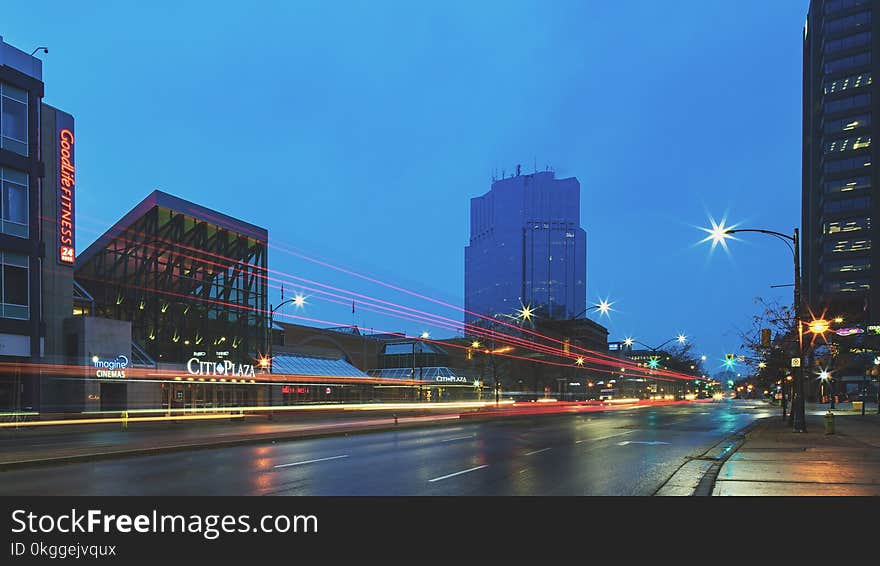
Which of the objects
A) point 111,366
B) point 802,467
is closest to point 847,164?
point 111,366

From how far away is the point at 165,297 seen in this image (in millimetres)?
56500

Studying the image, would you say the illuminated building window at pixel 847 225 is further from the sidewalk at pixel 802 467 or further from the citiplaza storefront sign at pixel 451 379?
the sidewalk at pixel 802 467

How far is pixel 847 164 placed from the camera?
120750 mm

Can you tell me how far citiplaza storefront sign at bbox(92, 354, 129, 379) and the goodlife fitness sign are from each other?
20.8 feet

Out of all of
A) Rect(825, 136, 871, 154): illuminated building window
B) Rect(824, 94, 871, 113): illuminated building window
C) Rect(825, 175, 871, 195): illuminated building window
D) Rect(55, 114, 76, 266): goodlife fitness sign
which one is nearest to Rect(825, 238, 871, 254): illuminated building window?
Rect(825, 175, 871, 195): illuminated building window

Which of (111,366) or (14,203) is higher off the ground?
(14,203)

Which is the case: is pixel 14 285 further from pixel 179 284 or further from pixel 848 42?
pixel 848 42

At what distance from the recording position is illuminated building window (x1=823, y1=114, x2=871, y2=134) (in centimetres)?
11900

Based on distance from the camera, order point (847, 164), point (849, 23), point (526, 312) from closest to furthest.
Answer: point (526, 312) → point (847, 164) → point (849, 23)

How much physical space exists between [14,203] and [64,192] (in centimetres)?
318

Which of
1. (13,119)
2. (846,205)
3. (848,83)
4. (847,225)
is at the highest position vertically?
(848,83)
